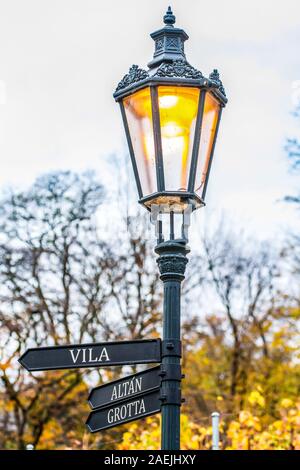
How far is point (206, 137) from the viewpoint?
20.3ft

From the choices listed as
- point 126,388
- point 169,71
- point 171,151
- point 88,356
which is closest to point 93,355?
point 88,356

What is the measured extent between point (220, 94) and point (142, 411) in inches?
79.7

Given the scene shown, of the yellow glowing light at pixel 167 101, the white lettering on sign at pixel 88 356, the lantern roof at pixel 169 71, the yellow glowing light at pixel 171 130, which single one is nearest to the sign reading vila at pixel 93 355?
the white lettering on sign at pixel 88 356

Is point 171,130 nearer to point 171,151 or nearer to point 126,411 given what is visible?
point 171,151

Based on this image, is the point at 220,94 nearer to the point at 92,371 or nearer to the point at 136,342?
the point at 136,342

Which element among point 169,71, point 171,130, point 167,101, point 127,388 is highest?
point 169,71

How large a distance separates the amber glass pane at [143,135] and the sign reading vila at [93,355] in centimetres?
94

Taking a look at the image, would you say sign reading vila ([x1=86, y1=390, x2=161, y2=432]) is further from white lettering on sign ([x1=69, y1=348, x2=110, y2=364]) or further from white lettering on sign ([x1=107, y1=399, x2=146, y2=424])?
white lettering on sign ([x1=69, y1=348, x2=110, y2=364])

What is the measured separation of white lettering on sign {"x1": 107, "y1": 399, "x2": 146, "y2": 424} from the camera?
20.1 feet

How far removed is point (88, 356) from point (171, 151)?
A: 1362 millimetres

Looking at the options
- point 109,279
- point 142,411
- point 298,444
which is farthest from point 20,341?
point 142,411

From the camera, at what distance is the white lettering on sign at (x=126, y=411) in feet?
20.1

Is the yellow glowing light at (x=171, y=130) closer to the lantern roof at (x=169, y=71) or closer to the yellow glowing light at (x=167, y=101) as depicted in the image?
the yellow glowing light at (x=167, y=101)

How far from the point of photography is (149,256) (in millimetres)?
31156
